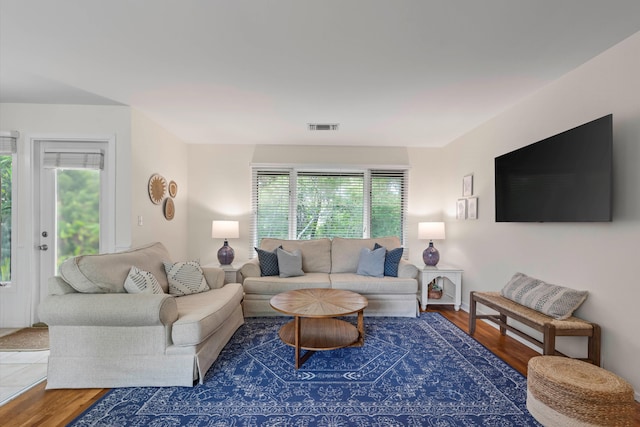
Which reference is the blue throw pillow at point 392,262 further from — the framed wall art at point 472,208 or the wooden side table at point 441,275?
the framed wall art at point 472,208

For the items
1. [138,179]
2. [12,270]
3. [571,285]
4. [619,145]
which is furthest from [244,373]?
[619,145]

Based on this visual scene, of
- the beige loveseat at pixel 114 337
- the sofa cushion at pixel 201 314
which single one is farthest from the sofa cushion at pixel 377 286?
the beige loveseat at pixel 114 337

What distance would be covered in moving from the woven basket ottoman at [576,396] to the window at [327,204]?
303cm

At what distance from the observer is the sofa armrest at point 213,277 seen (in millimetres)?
A: 3113

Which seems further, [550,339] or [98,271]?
[98,271]

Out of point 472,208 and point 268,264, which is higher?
point 472,208

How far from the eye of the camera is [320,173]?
15.2 feet

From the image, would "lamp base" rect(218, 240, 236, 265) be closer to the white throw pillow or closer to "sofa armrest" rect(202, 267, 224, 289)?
"sofa armrest" rect(202, 267, 224, 289)

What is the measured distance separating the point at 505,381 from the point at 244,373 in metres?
1.99

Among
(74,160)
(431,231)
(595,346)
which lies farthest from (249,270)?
(595,346)

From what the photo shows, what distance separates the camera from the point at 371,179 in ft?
15.2

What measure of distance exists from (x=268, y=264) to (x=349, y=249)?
1.19m

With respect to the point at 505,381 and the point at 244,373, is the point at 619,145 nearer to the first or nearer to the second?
the point at 505,381

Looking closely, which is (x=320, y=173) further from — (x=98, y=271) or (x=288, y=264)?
(x=98, y=271)
